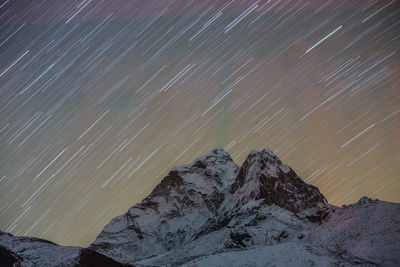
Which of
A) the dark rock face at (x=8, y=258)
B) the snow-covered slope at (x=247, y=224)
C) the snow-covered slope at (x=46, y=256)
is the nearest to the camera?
the dark rock face at (x=8, y=258)

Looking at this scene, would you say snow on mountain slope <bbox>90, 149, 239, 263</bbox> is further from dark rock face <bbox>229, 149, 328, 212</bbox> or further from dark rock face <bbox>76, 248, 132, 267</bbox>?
dark rock face <bbox>76, 248, 132, 267</bbox>

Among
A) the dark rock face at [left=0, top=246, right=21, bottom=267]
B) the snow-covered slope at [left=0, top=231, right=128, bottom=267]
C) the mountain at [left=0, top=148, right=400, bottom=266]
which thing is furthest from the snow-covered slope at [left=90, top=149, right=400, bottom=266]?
the dark rock face at [left=0, top=246, right=21, bottom=267]

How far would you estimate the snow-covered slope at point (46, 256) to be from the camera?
5437 cm

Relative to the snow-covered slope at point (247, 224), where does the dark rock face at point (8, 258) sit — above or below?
above

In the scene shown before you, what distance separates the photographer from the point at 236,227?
303 ft

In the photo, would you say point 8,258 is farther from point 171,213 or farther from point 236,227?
point 171,213

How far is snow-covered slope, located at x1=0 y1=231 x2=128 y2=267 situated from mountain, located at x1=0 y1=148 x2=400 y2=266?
146 mm

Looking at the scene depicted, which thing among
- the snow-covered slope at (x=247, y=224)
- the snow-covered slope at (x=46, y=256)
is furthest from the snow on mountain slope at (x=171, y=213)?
the snow-covered slope at (x=46, y=256)

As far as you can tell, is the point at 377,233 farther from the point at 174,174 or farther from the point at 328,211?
the point at 174,174

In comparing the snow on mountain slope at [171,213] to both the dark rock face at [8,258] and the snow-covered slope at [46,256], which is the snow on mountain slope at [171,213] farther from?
the dark rock face at [8,258]

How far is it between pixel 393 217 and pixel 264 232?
2670 centimetres

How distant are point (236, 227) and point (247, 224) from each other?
2.89 metres

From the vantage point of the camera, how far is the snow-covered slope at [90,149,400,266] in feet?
219

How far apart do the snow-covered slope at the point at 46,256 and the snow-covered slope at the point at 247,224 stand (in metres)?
17.9
